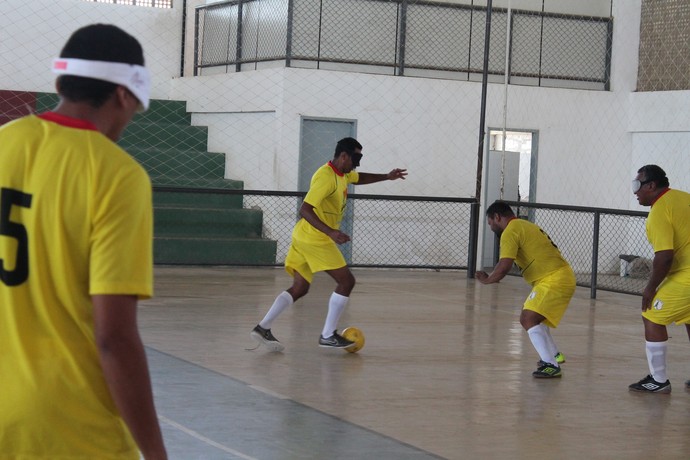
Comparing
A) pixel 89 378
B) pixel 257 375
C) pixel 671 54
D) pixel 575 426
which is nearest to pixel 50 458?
pixel 89 378

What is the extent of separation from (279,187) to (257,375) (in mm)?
8809

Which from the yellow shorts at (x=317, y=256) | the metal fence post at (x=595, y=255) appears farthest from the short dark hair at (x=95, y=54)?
the metal fence post at (x=595, y=255)

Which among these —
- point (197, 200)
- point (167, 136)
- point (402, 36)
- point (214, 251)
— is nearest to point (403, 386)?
point (214, 251)

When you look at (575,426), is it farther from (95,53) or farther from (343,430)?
(95,53)

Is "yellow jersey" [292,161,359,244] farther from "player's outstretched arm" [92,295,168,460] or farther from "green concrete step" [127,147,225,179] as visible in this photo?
"green concrete step" [127,147,225,179]

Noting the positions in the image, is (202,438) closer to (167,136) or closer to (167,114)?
(167,136)

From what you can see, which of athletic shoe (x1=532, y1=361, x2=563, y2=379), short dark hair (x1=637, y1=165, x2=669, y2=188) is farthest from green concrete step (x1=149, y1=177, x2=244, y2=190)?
short dark hair (x1=637, y1=165, x2=669, y2=188)

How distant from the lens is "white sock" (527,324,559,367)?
8.54 meters

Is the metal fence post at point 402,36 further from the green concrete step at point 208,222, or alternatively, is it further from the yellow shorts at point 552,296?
the yellow shorts at point 552,296

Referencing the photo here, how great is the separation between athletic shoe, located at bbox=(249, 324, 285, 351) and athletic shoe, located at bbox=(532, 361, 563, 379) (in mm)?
2084

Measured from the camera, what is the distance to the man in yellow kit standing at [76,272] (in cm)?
230

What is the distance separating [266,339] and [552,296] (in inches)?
91.8

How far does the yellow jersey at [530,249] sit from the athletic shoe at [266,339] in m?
1.98

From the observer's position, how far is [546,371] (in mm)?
8500
